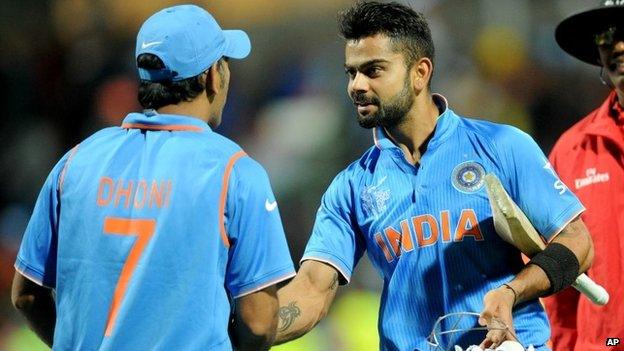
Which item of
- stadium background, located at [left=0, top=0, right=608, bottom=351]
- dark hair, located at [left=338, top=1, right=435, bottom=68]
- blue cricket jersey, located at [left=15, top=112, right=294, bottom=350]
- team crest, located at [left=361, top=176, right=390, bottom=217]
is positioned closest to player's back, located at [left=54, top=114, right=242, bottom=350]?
blue cricket jersey, located at [left=15, top=112, right=294, bottom=350]

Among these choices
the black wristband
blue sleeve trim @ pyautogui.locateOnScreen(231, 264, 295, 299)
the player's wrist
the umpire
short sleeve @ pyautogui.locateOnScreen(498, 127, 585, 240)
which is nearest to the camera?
blue sleeve trim @ pyautogui.locateOnScreen(231, 264, 295, 299)

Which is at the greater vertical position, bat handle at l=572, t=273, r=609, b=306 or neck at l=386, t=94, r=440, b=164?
neck at l=386, t=94, r=440, b=164

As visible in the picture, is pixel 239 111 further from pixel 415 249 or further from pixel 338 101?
pixel 415 249

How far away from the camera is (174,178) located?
3.14 meters

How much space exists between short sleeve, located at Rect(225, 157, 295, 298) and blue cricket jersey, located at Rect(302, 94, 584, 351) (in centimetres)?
96

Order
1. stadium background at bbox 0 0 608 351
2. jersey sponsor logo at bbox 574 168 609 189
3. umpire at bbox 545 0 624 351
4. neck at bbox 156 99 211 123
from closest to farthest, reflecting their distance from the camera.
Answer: neck at bbox 156 99 211 123, umpire at bbox 545 0 624 351, jersey sponsor logo at bbox 574 168 609 189, stadium background at bbox 0 0 608 351

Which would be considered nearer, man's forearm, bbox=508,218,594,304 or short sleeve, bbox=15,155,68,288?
short sleeve, bbox=15,155,68,288

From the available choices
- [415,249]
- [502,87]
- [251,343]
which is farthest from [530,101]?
[251,343]

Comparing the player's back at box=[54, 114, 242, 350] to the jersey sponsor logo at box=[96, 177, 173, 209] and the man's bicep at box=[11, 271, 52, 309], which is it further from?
the man's bicep at box=[11, 271, 52, 309]

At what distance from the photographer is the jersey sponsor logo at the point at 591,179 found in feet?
15.7

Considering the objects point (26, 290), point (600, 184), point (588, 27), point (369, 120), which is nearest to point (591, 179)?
point (600, 184)

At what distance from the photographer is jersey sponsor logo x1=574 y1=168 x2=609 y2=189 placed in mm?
4777

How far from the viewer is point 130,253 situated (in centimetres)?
311

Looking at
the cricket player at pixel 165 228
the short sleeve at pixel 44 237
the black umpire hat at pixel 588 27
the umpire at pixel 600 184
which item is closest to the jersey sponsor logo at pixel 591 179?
the umpire at pixel 600 184
